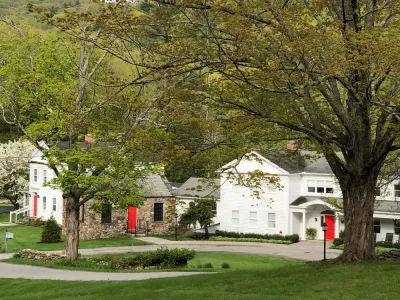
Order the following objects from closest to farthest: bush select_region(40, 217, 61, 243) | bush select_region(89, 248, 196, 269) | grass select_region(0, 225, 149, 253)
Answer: bush select_region(89, 248, 196, 269), grass select_region(0, 225, 149, 253), bush select_region(40, 217, 61, 243)

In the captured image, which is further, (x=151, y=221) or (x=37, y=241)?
(x=151, y=221)

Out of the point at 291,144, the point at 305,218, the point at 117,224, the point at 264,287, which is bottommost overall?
the point at 264,287

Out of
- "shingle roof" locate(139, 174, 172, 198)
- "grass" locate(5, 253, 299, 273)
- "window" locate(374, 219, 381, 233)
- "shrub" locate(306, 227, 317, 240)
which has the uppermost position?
"shingle roof" locate(139, 174, 172, 198)

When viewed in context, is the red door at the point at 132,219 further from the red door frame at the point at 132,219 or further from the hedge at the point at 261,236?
the hedge at the point at 261,236

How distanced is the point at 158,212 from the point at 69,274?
2236 centimetres

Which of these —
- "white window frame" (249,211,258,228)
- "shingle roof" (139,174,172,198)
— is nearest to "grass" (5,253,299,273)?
"white window frame" (249,211,258,228)

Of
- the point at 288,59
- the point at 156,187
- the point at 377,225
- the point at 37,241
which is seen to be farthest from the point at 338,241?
the point at 288,59

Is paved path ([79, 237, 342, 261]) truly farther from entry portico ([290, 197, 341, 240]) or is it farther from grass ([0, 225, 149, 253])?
entry portico ([290, 197, 341, 240])

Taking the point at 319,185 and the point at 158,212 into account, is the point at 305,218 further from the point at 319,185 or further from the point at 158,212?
the point at 158,212

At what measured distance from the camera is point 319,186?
45500mm

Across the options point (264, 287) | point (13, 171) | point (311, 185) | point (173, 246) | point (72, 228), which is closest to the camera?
point (264, 287)

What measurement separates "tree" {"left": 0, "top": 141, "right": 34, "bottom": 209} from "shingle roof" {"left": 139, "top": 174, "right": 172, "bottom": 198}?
44.9ft

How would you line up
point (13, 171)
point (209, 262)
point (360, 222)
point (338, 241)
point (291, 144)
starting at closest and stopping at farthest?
point (360, 222)
point (291, 144)
point (209, 262)
point (338, 241)
point (13, 171)

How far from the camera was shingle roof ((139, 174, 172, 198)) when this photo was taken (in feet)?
154
